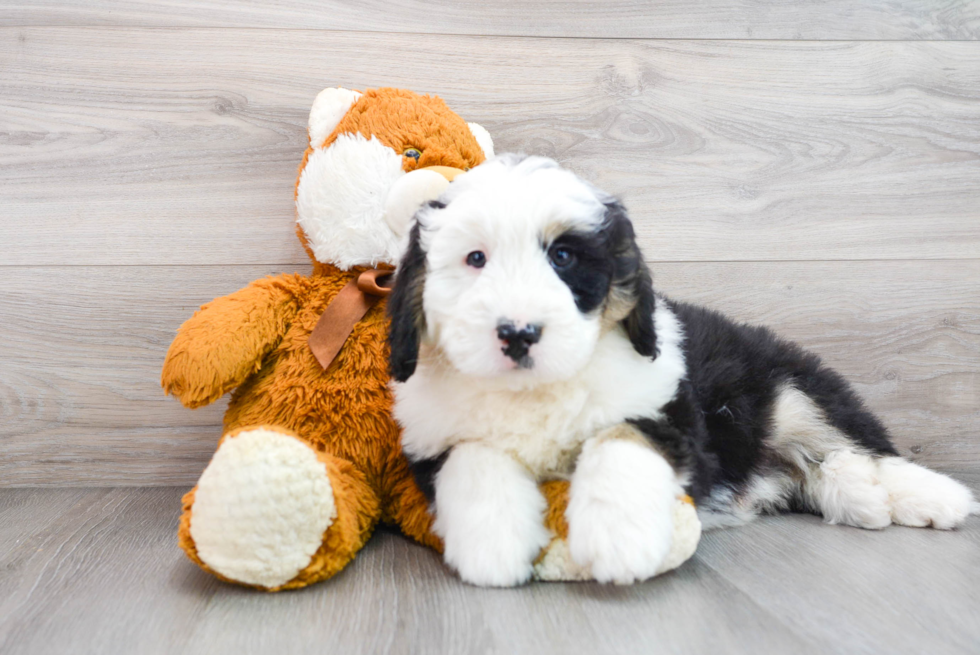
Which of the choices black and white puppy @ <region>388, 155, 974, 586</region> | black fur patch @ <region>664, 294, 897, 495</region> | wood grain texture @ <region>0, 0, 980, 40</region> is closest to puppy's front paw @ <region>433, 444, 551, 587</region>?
black and white puppy @ <region>388, 155, 974, 586</region>

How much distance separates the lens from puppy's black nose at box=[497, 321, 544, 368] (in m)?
1.14

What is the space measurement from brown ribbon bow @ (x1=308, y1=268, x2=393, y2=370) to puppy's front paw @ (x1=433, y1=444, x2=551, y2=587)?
441 mm

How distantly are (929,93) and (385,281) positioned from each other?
1.84m

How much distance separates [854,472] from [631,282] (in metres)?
0.78

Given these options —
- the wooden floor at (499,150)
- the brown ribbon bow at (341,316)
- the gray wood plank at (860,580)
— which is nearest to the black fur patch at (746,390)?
the gray wood plank at (860,580)

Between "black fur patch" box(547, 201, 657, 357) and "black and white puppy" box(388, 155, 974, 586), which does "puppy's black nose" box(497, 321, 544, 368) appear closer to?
"black and white puppy" box(388, 155, 974, 586)

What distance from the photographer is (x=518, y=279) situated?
47.5 inches

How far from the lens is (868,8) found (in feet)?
7.14

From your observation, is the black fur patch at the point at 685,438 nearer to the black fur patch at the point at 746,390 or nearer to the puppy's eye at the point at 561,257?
the black fur patch at the point at 746,390

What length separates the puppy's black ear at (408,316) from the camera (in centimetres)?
132

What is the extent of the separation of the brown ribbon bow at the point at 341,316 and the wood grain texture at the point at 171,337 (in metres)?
0.55

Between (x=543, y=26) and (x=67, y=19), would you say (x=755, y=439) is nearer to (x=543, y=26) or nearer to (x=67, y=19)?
(x=543, y=26)

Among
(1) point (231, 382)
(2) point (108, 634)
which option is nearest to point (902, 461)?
(1) point (231, 382)

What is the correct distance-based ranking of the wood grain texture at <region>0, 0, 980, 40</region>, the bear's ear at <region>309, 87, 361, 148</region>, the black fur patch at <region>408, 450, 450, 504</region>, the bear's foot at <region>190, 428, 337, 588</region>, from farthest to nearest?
the wood grain texture at <region>0, 0, 980, 40</region> → the bear's ear at <region>309, 87, 361, 148</region> → the black fur patch at <region>408, 450, 450, 504</region> → the bear's foot at <region>190, 428, 337, 588</region>
